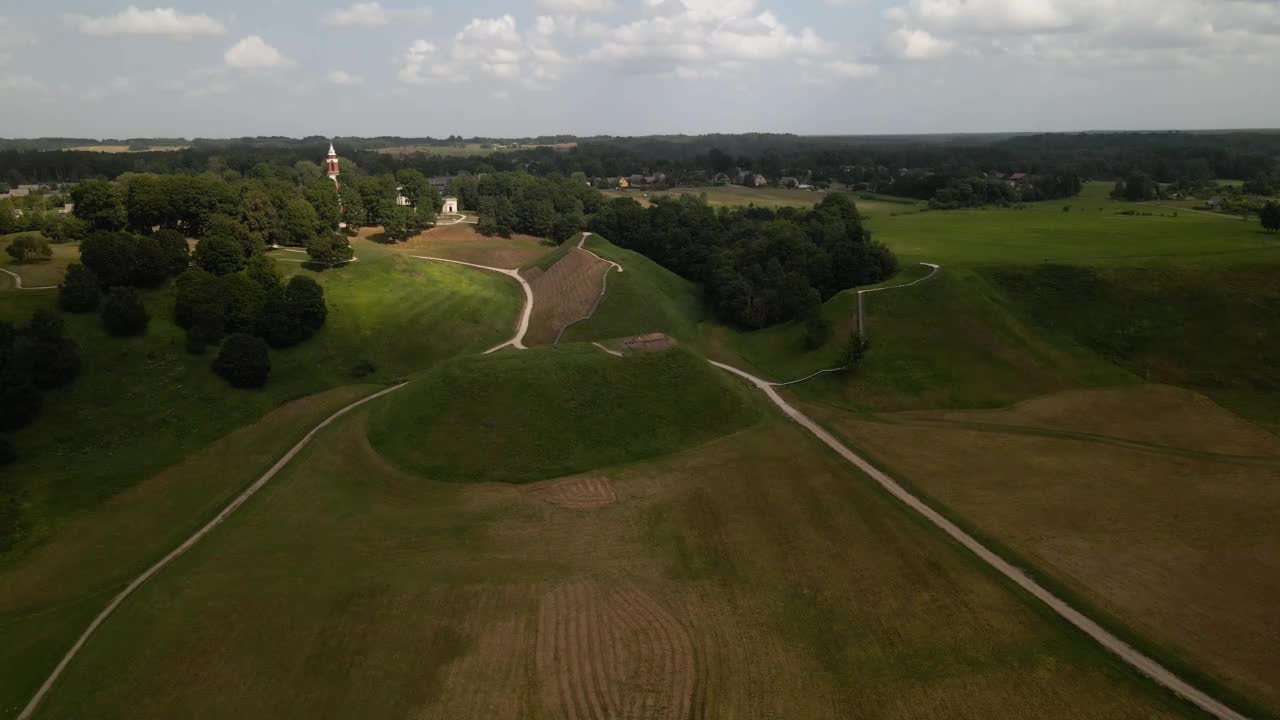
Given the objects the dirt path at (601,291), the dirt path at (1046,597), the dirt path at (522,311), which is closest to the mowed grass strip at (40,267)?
the dirt path at (522,311)

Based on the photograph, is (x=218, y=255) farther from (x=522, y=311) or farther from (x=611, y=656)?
(x=611, y=656)

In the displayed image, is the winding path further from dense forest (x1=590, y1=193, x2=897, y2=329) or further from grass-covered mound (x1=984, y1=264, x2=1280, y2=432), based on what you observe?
grass-covered mound (x1=984, y1=264, x2=1280, y2=432)

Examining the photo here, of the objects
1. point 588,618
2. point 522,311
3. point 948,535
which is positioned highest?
point 522,311

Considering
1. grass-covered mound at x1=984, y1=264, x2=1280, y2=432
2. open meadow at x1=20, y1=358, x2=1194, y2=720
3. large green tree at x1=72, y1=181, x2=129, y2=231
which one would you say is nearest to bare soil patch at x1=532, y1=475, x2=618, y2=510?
open meadow at x1=20, y1=358, x2=1194, y2=720

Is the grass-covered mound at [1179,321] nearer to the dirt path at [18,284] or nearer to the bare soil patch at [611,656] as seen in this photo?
the bare soil patch at [611,656]

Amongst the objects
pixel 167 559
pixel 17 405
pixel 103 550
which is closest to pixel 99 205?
pixel 17 405

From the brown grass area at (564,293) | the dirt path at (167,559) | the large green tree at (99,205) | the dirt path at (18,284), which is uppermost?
the large green tree at (99,205)
